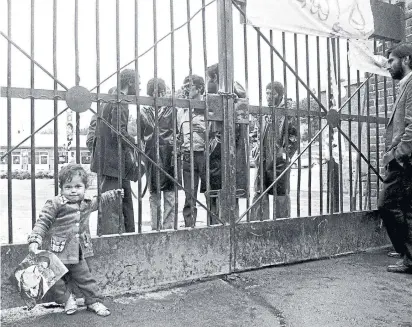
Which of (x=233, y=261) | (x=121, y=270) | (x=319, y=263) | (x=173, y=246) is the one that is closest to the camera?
(x=121, y=270)

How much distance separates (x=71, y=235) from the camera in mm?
2691

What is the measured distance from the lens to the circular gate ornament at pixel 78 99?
9.26ft

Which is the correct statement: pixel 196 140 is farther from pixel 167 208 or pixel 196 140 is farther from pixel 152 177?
pixel 167 208

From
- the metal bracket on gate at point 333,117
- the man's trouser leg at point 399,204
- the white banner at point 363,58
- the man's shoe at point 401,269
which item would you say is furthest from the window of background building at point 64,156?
the man's shoe at point 401,269

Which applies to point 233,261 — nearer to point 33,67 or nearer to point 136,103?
point 136,103

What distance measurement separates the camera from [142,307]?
2.73 metres

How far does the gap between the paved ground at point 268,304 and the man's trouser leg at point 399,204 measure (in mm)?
320

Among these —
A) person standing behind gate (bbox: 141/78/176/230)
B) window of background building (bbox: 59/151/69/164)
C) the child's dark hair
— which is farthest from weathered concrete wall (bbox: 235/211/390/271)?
window of background building (bbox: 59/151/69/164)

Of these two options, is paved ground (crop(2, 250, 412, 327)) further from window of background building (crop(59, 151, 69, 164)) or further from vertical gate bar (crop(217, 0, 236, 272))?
window of background building (crop(59, 151, 69, 164))

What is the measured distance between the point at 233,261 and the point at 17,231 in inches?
158

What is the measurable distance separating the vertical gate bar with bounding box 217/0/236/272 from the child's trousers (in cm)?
119

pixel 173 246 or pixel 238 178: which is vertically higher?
pixel 238 178

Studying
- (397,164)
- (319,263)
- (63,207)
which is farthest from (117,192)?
(397,164)

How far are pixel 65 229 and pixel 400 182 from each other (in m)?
2.71
